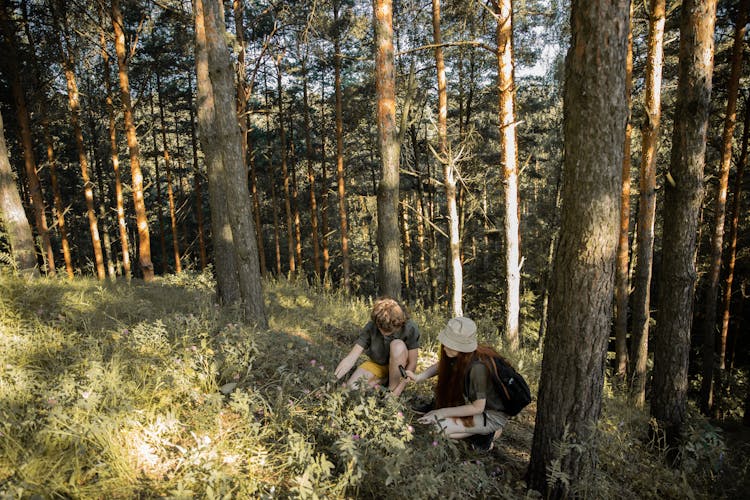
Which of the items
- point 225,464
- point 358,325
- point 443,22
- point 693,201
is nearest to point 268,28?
point 443,22

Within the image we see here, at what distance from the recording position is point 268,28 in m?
14.8

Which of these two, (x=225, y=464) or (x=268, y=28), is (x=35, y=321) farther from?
(x=268, y=28)

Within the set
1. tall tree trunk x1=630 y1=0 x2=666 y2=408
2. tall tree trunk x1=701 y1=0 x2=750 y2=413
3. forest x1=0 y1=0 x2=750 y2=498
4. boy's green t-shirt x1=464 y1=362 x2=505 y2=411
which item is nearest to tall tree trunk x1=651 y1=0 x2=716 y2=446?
forest x1=0 y1=0 x2=750 y2=498

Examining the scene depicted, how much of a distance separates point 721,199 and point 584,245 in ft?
34.7

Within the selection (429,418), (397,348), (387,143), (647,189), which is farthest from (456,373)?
(647,189)

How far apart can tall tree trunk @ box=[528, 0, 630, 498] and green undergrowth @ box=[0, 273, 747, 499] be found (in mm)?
343

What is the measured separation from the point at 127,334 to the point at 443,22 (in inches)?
572

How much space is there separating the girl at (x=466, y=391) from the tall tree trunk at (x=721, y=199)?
10236mm

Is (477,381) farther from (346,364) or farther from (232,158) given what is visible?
(232,158)

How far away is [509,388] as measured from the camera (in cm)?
349

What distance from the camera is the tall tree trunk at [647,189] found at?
7.12 metres

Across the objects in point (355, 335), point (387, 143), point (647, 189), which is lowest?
point (355, 335)

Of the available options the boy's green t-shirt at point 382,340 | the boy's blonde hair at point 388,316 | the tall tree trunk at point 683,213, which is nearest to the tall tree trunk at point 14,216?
the boy's green t-shirt at point 382,340

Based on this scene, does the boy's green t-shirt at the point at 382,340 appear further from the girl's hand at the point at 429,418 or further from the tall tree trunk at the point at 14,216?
the tall tree trunk at the point at 14,216
